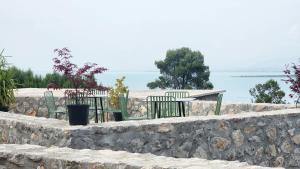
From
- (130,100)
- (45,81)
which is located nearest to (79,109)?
(130,100)

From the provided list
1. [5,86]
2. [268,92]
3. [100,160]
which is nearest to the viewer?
[100,160]

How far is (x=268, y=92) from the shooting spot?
111 ft

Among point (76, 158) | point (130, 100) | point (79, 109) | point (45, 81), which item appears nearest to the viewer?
point (76, 158)

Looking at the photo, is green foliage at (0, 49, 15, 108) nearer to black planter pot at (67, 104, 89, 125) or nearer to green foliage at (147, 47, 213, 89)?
black planter pot at (67, 104, 89, 125)

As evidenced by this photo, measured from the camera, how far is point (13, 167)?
5.99 metres

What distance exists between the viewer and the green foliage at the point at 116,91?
12766 millimetres

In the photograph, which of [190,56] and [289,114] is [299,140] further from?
[190,56]

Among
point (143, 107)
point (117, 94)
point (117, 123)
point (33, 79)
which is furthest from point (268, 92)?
point (117, 123)

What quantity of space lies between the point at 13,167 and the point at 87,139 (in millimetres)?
1671

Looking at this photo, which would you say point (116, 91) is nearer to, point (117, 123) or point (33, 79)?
point (117, 123)

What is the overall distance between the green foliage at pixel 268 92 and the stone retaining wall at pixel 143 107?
62.1ft

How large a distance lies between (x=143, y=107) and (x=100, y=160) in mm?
8790

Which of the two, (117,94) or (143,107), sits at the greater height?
(117,94)

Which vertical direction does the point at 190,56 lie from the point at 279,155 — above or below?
above
